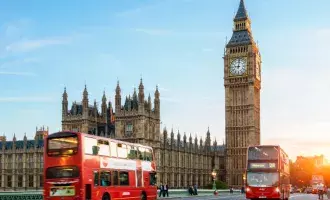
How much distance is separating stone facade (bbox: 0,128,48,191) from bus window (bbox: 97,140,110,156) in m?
75.3

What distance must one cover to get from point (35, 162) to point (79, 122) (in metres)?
13.4

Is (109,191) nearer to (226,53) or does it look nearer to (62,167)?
(62,167)

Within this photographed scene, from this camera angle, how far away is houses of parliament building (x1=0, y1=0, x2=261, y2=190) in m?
98.9

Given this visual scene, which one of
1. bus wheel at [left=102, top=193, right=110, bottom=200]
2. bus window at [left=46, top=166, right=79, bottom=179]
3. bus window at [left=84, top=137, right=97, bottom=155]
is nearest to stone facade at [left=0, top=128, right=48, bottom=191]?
bus wheel at [left=102, top=193, right=110, bottom=200]

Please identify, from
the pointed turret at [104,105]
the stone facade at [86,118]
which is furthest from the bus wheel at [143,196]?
the pointed turret at [104,105]

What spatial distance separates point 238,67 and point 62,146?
9945 centimetres

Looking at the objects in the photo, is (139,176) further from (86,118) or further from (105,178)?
(86,118)

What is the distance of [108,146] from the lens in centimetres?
3419

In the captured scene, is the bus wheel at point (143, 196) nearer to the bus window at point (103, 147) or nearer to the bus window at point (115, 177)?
the bus window at point (115, 177)

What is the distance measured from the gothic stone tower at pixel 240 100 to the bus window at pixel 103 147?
93.4 meters

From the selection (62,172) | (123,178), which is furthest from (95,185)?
(123,178)

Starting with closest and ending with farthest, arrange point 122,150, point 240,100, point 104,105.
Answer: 1. point 122,150
2. point 104,105
3. point 240,100

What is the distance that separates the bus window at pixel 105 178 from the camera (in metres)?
33.3

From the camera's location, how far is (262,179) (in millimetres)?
42188
